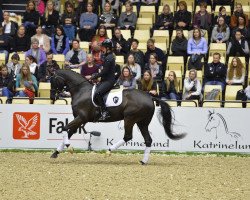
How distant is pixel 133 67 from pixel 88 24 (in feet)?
10.6

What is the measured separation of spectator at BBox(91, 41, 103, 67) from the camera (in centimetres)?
2869

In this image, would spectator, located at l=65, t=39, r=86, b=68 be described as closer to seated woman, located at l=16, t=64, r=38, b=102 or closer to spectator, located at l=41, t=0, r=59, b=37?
seated woman, located at l=16, t=64, r=38, b=102

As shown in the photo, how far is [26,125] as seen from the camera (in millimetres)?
26797

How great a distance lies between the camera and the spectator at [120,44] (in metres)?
29.7

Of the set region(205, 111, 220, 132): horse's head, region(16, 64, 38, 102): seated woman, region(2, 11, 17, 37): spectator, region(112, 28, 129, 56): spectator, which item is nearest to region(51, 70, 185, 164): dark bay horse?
region(205, 111, 220, 132): horse's head

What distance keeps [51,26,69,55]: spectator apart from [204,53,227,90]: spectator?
15.5 feet

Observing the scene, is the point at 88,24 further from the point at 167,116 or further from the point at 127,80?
the point at 167,116

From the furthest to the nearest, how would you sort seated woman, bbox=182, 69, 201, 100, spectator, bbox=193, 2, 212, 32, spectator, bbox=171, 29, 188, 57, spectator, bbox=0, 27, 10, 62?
spectator, bbox=0, 27, 10, 62 < spectator, bbox=193, 2, 212, 32 < spectator, bbox=171, 29, 188, 57 < seated woman, bbox=182, 69, 201, 100

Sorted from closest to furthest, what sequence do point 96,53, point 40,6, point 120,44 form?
1. point 96,53
2. point 120,44
3. point 40,6

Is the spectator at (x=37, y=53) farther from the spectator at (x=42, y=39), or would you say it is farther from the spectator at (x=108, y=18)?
the spectator at (x=108, y=18)

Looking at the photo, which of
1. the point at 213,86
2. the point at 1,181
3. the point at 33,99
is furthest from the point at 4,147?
the point at 1,181

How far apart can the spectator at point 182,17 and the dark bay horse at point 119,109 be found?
7.54 meters

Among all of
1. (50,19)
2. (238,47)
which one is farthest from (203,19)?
(50,19)

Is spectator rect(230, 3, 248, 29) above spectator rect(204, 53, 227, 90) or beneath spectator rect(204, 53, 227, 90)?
above
